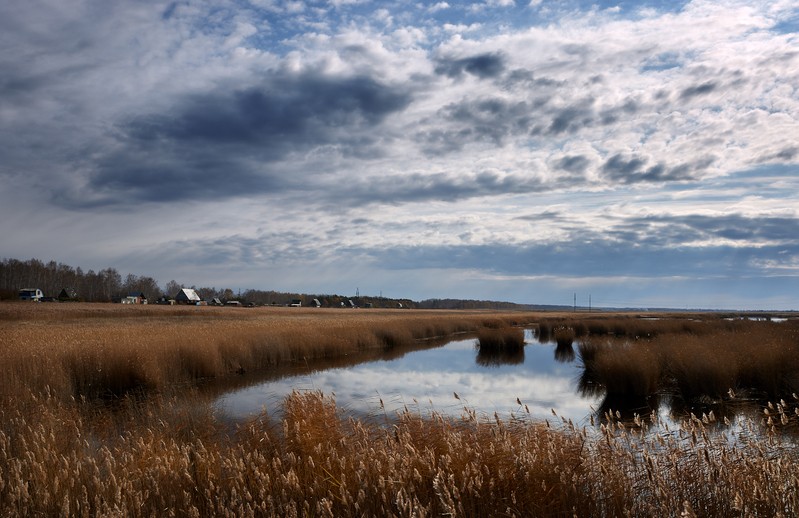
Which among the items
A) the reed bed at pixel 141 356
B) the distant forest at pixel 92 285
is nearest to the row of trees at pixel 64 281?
the distant forest at pixel 92 285

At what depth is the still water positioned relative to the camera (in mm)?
13805

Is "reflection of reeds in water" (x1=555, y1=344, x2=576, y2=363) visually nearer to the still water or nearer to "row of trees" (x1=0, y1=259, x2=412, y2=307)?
the still water

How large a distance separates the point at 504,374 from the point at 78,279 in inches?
5489

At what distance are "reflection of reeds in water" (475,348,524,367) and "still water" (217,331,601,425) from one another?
0.05 metres

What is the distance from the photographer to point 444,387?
18.6m

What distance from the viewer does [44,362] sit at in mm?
14617

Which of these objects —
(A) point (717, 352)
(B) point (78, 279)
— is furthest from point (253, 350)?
(B) point (78, 279)

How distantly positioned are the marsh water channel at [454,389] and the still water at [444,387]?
3cm

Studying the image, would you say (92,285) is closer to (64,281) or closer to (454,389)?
(64,281)

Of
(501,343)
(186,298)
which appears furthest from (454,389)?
(186,298)

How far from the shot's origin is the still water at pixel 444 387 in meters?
13.8

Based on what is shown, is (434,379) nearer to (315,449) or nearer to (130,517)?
(315,449)

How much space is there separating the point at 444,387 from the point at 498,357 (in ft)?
39.0

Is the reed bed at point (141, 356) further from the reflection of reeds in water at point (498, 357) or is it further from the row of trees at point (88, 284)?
the row of trees at point (88, 284)
